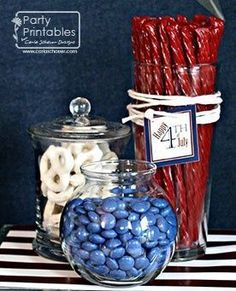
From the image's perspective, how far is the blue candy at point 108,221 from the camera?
0.96 meters

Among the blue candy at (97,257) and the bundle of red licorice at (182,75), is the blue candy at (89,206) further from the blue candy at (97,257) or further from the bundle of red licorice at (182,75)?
the bundle of red licorice at (182,75)

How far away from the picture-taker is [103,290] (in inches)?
39.1

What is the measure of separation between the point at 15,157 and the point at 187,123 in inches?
13.4

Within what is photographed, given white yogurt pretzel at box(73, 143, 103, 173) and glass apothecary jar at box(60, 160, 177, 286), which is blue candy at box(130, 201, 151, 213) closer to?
glass apothecary jar at box(60, 160, 177, 286)

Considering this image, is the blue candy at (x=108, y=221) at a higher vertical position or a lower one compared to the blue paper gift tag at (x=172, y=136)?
lower

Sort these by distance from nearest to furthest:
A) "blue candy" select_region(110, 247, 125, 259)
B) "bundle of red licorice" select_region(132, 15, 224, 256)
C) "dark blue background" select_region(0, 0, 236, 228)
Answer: "blue candy" select_region(110, 247, 125, 259)
"bundle of red licorice" select_region(132, 15, 224, 256)
"dark blue background" select_region(0, 0, 236, 228)

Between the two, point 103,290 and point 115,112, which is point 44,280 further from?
point 115,112

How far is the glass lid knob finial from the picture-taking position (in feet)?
3.66

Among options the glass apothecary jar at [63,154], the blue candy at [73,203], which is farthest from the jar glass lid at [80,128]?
the blue candy at [73,203]

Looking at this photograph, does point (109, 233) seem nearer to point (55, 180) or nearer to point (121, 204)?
point (121, 204)

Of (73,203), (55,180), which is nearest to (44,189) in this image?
(55,180)

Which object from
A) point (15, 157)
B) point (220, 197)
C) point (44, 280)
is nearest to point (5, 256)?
point (44, 280)

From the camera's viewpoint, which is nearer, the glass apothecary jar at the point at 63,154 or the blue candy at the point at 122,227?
the blue candy at the point at 122,227

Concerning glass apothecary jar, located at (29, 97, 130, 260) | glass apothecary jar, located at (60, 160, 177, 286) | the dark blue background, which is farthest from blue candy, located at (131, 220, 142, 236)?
the dark blue background
